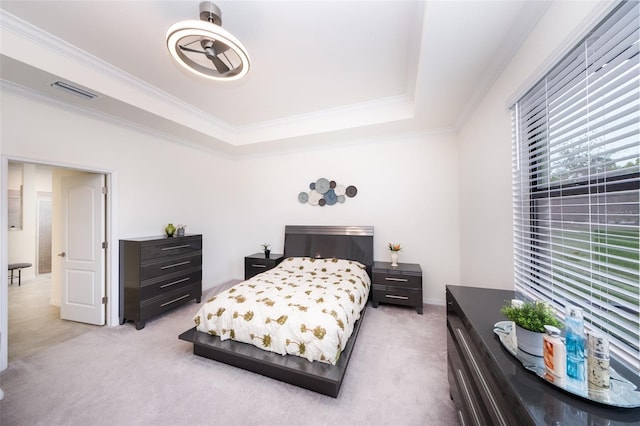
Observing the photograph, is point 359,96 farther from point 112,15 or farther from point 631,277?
point 631,277

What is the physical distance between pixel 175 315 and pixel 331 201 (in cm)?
289

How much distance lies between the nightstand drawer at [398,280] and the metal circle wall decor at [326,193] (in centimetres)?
142

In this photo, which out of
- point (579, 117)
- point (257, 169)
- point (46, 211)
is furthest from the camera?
point (46, 211)

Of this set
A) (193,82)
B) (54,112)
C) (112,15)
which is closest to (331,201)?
(193,82)

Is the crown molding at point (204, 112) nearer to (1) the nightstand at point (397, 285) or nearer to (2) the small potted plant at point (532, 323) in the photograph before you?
(1) the nightstand at point (397, 285)

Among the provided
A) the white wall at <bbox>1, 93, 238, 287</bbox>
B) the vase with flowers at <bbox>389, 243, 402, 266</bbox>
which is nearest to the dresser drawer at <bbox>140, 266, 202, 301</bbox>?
the white wall at <bbox>1, 93, 238, 287</bbox>

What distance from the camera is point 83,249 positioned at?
2975 mm

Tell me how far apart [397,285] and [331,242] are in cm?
125

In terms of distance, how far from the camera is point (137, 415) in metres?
1.62

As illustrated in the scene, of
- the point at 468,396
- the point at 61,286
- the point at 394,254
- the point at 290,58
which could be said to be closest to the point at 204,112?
the point at 290,58

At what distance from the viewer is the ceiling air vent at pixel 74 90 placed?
222 cm

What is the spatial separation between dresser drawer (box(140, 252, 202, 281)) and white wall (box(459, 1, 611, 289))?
383cm

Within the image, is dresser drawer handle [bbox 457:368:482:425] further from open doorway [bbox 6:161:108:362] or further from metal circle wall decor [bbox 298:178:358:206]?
open doorway [bbox 6:161:108:362]

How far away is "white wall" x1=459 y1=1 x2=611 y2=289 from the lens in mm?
1286
